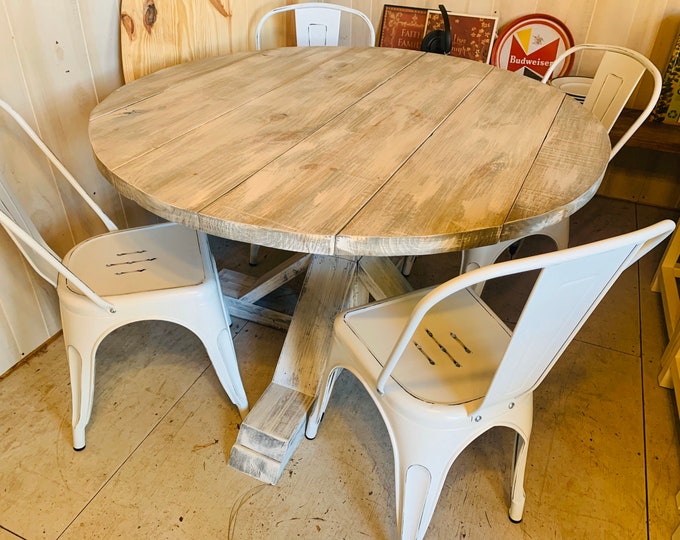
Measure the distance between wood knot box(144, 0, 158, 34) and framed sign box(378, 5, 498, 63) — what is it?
114cm

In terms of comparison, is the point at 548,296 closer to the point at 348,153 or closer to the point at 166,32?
the point at 348,153

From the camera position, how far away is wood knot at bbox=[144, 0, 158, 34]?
1.78 metres

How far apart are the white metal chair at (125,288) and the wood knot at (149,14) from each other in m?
0.66

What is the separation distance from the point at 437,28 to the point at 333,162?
1.63 m

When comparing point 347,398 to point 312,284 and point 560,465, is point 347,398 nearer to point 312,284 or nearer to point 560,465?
point 312,284

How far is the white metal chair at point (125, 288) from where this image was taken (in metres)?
1.25

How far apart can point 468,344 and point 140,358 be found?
1.09m

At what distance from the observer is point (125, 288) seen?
1.29 m

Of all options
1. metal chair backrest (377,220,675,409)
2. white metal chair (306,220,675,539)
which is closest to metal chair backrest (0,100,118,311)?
white metal chair (306,220,675,539)

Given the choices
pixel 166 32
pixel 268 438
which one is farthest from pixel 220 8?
pixel 268 438

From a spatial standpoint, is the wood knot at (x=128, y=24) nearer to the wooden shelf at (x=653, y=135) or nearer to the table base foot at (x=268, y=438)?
the table base foot at (x=268, y=438)

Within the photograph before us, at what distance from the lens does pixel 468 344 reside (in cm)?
117

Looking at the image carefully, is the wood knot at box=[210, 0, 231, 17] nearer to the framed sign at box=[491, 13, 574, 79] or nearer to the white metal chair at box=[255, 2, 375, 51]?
the white metal chair at box=[255, 2, 375, 51]

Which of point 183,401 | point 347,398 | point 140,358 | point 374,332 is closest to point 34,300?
point 140,358
